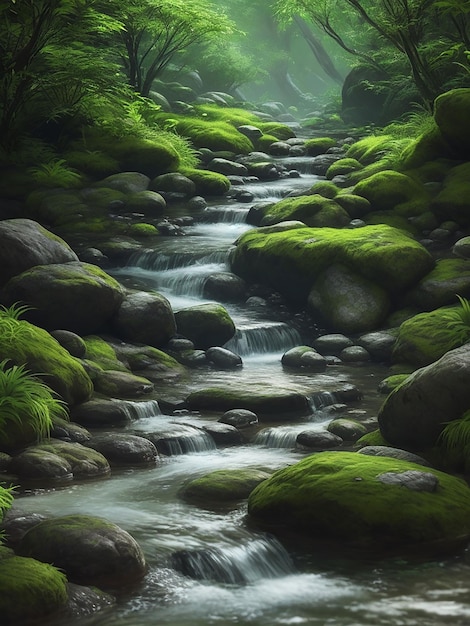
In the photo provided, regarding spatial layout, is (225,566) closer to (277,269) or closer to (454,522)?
(454,522)

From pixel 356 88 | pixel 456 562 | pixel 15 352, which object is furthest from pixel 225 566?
pixel 356 88

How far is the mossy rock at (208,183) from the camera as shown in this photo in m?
22.4

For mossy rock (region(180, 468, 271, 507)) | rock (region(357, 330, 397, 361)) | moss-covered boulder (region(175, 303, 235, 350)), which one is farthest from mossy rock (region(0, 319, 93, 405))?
rock (region(357, 330, 397, 361))

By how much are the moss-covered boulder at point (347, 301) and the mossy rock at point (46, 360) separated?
5.12 metres

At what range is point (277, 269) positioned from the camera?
16109 mm

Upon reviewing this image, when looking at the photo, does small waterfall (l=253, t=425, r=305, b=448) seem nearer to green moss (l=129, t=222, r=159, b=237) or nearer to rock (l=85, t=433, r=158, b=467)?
rock (l=85, t=433, r=158, b=467)

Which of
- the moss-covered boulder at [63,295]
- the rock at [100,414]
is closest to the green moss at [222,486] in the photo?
the rock at [100,414]

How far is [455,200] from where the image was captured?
1698 centimetres

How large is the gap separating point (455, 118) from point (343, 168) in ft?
17.5

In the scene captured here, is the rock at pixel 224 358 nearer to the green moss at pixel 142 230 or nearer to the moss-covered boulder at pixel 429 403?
the moss-covered boulder at pixel 429 403

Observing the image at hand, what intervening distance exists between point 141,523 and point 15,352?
3381 millimetres

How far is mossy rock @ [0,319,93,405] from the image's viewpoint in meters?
10.4

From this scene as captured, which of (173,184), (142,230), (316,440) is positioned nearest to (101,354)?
(316,440)

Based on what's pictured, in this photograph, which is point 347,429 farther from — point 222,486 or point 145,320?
point 145,320
